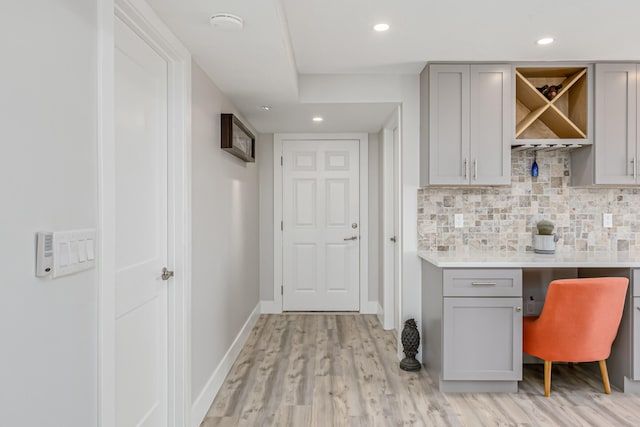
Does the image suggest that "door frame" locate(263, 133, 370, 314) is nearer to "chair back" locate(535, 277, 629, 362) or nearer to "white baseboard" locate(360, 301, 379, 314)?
"white baseboard" locate(360, 301, 379, 314)

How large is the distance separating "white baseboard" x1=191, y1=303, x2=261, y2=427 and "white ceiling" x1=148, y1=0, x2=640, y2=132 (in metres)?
1.95

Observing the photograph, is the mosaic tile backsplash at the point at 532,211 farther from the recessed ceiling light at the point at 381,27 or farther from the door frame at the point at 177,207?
the door frame at the point at 177,207

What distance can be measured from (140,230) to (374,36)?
180 centimetres

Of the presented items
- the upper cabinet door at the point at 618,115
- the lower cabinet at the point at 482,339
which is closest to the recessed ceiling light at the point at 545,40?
the upper cabinet door at the point at 618,115

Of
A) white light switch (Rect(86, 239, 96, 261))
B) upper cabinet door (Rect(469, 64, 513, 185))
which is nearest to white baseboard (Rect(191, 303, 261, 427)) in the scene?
white light switch (Rect(86, 239, 96, 261))

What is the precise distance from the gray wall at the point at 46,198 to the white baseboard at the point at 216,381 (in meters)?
1.18

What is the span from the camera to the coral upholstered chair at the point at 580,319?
2582 millimetres

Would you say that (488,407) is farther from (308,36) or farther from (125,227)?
(308,36)

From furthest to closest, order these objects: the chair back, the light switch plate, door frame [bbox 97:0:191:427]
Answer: the chair back, door frame [bbox 97:0:191:427], the light switch plate

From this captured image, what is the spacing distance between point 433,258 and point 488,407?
98cm

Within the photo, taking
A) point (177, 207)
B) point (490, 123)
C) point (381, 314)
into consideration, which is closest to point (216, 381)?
point (177, 207)

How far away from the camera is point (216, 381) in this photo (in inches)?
111

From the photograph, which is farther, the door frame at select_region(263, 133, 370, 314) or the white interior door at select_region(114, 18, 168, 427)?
the door frame at select_region(263, 133, 370, 314)

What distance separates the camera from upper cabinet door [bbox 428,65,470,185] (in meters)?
3.09
